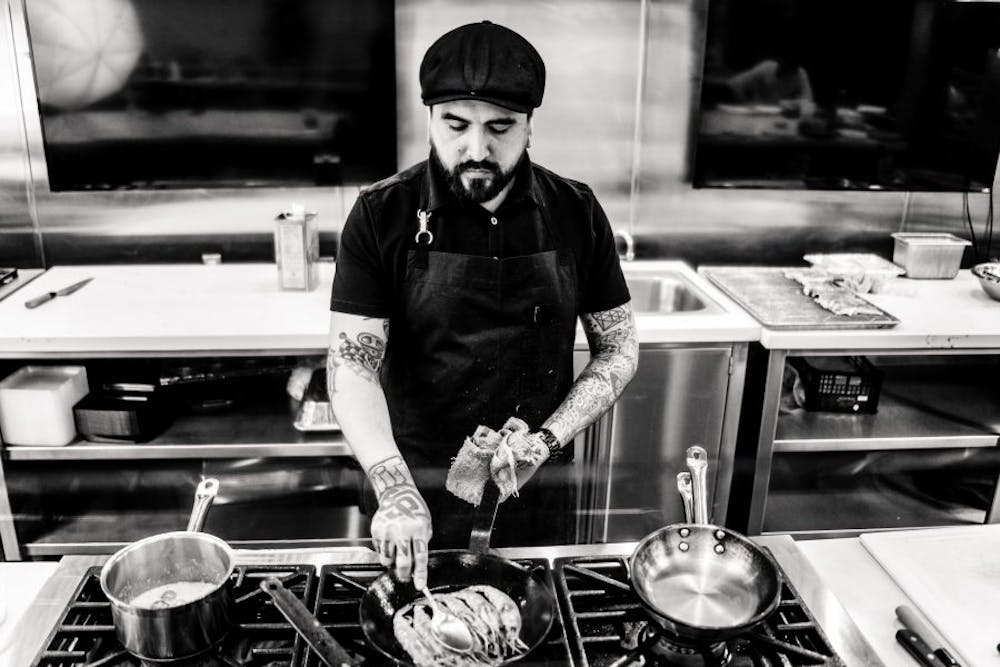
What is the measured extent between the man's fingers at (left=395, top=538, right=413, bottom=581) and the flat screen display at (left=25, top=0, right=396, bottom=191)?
7.25ft

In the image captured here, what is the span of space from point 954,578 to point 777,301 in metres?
1.63

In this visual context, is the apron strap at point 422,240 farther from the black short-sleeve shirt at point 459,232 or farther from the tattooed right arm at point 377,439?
the tattooed right arm at point 377,439

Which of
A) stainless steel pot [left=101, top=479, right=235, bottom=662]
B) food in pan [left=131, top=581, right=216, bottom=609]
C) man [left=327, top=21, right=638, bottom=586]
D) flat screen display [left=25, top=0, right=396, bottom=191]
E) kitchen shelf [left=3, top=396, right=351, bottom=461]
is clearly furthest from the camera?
flat screen display [left=25, top=0, right=396, bottom=191]

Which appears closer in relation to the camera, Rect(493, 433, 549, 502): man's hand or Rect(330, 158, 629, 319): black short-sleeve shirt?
Rect(493, 433, 549, 502): man's hand

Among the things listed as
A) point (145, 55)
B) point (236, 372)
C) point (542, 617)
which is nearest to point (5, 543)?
point (236, 372)

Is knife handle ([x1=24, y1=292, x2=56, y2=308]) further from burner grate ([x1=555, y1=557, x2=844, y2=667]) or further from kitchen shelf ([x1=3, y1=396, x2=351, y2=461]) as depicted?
burner grate ([x1=555, y1=557, x2=844, y2=667])

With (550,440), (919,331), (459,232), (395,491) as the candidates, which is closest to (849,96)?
(919,331)

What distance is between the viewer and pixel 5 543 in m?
2.83

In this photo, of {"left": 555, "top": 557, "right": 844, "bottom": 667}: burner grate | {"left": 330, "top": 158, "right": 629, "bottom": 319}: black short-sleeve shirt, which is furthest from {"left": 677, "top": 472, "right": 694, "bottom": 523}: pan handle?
{"left": 330, "top": 158, "right": 629, "bottom": 319}: black short-sleeve shirt

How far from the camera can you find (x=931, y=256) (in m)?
3.44

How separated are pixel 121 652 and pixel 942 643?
1283mm

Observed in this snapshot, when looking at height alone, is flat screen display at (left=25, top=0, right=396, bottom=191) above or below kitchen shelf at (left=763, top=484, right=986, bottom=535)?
above

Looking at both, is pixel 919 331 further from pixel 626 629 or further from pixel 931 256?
pixel 626 629

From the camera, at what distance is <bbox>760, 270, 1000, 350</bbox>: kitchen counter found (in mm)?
2797
